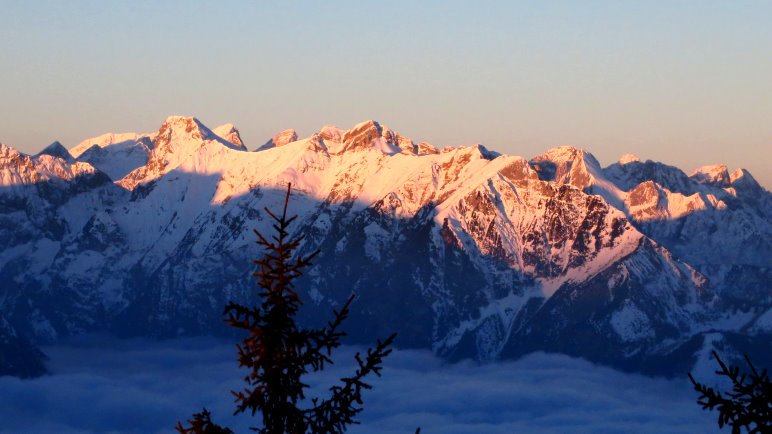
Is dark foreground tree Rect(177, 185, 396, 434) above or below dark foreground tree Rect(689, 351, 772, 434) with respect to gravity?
above

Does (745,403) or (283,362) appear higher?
(283,362)

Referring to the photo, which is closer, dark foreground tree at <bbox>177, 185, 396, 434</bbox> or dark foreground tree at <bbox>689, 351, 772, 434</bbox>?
dark foreground tree at <bbox>689, 351, 772, 434</bbox>

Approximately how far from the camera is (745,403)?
1225 inches

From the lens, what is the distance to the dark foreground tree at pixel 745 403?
30.7 meters

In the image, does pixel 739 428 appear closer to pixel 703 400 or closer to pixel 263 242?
pixel 703 400

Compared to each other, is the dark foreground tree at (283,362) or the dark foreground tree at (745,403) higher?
the dark foreground tree at (283,362)

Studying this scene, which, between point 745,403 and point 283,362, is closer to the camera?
point 745,403

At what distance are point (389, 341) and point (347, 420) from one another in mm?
1842

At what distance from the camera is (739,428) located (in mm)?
30453

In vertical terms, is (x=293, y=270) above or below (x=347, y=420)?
above

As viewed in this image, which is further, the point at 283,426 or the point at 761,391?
the point at 283,426

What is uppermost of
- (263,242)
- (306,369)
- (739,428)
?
(263,242)

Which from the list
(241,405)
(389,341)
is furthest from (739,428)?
(241,405)

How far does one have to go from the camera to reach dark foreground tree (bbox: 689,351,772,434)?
30656mm
